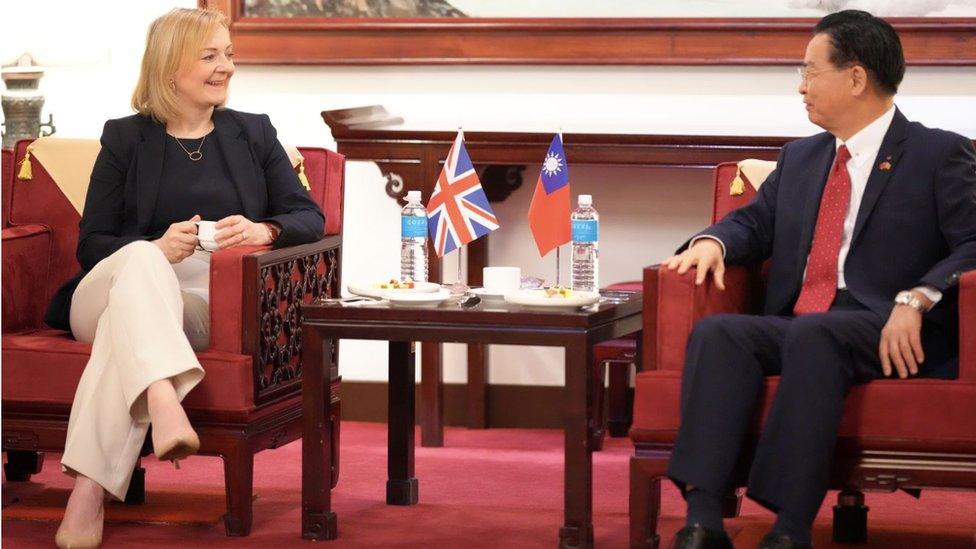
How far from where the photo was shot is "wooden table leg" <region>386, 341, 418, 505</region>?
3.94 metres

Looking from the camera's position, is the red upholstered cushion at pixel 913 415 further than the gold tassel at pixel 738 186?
No

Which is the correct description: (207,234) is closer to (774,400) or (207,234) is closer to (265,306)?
(265,306)

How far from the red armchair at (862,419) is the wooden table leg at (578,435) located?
0.38 ft

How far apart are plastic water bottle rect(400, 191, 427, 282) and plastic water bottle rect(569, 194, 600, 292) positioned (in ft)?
1.32

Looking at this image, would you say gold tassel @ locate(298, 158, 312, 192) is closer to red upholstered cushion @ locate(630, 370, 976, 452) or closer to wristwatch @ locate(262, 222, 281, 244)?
wristwatch @ locate(262, 222, 281, 244)

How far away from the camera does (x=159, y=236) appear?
3904mm

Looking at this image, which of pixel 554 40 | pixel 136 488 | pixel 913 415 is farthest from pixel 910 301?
pixel 554 40

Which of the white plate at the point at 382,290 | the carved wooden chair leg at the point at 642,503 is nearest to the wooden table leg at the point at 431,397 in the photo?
the white plate at the point at 382,290

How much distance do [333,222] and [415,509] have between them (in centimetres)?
86

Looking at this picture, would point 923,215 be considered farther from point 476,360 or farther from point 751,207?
point 476,360

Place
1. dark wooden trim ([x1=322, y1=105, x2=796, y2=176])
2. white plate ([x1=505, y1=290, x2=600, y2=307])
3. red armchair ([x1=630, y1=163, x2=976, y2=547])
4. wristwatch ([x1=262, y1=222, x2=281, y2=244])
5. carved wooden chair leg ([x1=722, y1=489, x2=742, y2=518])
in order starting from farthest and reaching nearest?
dark wooden trim ([x1=322, y1=105, x2=796, y2=176]), wristwatch ([x1=262, y1=222, x2=281, y2=244]), carved wooden chair leg ([x1=722, y1=489, x2=742, y2=518]), white plate ([x1=505, y1=290, x2=600, y2=307]), red armchair ([x1=630, y1=163, x2=976, y2=547])

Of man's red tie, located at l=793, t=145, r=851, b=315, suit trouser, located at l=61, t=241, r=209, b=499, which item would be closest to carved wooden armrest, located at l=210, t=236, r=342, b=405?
suit trouser, located at l=61, t=241, r=209, b=499

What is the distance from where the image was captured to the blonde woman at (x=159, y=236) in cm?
341

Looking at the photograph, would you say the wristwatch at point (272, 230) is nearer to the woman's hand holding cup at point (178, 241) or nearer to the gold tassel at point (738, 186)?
the woman's hand holding cup at point (178, 241)
